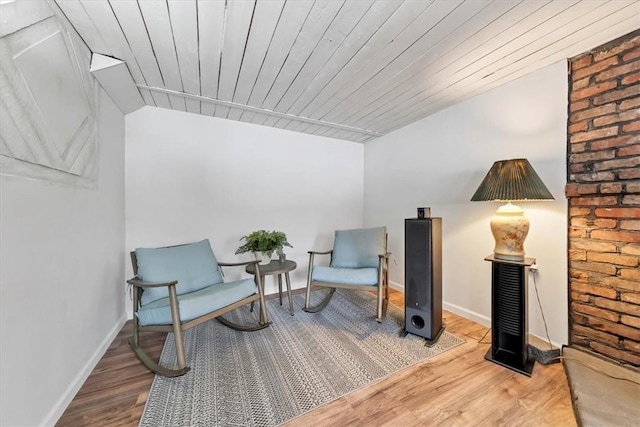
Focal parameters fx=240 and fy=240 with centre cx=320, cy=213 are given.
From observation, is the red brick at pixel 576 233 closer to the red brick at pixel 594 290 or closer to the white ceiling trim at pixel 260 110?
the red brick at pixel 594 290

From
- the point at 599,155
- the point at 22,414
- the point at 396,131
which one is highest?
the point at 396,131

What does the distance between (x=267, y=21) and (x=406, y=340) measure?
7.77 ft

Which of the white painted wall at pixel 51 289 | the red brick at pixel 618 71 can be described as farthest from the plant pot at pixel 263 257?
the red brick at pixel 618 71

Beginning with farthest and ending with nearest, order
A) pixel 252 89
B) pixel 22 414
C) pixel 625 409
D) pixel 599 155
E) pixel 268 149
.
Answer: pixel 268 149 < pixel 252 89 < pixel 599 155 < pixel 625 409 < pixel 22 414

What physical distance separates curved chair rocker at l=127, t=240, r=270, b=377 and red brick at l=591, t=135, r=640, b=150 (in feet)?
8.55

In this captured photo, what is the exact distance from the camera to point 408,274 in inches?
79.0

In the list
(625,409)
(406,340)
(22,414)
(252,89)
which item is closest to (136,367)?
(22,414)

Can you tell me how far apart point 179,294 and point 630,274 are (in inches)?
120

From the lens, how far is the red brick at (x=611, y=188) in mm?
1445

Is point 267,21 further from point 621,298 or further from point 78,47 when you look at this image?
point 621,298

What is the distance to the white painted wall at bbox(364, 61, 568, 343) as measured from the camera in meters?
1.74

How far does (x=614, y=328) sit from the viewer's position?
4.92 feet

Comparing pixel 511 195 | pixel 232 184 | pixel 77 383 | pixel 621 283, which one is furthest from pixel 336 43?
pixel 77 383

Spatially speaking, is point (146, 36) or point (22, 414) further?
point (146, 36)
